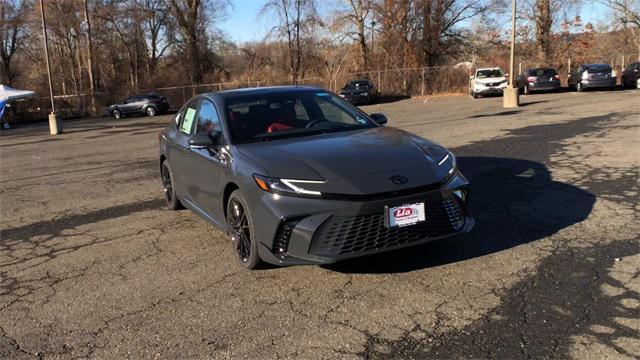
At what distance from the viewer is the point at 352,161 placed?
14.5ft

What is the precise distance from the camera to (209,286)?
4566 mm

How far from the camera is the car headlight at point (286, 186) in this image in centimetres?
417

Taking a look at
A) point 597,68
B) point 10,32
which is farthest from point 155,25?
point 597,68

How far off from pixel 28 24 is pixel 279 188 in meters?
53.7

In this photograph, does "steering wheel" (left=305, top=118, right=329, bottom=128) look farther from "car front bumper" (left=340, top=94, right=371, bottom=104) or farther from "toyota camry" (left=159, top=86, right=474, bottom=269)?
"car front bumper" (left=340, top=94, right=371, bottom=104)

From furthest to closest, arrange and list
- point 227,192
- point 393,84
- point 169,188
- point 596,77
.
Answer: point 393,84 < point 596,77 < point 169,188 < point 227,192

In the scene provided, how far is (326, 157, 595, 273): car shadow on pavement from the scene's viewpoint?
15.7 feet

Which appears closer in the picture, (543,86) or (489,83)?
(543,86)

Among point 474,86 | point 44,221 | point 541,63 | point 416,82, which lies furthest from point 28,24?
point 44,221

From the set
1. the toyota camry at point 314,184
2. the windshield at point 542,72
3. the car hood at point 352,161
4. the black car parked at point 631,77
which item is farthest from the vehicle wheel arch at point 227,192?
the black car parked at point 631,77

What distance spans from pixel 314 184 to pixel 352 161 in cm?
43

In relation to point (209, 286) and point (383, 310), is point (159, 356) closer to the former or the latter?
point (209, 286)

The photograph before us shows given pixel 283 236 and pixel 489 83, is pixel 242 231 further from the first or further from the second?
pixel 489 83

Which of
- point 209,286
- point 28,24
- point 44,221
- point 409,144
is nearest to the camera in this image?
point 209,286
